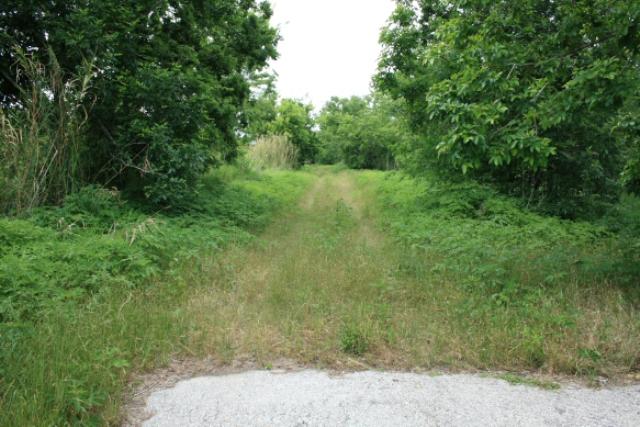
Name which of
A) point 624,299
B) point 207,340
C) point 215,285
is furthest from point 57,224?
point 624,299

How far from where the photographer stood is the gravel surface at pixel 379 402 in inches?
115

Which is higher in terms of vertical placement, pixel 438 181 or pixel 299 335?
pixel 438 181

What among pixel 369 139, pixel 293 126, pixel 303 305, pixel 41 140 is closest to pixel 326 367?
pixel 303 305

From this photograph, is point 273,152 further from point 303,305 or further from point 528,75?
point 303,305

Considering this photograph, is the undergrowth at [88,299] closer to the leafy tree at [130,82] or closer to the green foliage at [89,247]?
the green foliage at [89,247]

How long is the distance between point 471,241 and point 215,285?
4272mm

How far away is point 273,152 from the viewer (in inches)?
1105

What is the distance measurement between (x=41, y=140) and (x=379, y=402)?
6.47 metres

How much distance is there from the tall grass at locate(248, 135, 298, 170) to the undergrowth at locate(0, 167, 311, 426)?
1866 centimetres

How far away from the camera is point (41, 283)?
173 inches

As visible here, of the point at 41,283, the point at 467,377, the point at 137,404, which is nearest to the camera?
the point at 137,404

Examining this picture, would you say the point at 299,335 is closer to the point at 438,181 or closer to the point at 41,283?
the point at 41,283

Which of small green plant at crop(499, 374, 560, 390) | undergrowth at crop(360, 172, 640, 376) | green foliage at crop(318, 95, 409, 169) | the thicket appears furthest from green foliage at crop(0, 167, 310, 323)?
green foliage at crop(318, 95, 409, 169)

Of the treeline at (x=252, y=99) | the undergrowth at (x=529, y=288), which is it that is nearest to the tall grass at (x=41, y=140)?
the treeline at (x=252, y=99)
